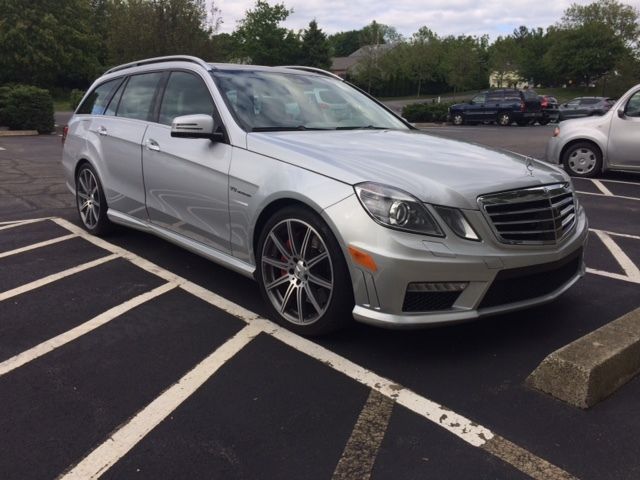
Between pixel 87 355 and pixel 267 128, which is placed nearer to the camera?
pixel 87 355

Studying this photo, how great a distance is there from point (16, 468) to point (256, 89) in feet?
10.0

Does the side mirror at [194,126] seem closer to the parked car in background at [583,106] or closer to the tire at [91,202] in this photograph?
the tire at [91,202]

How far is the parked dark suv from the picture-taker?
28891 millimetres

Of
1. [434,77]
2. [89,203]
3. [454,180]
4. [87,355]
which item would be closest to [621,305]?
[454,180]

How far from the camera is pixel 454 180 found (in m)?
3.34

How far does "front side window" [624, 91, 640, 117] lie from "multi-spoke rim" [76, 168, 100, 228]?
27.8 ft

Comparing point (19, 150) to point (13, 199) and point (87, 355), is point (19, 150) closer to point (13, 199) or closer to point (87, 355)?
point (13, 199)

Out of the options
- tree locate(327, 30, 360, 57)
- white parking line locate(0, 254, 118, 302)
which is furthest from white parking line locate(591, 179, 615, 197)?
tree locate(327, 30, 360, 57)

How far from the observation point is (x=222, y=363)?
3.35 meters

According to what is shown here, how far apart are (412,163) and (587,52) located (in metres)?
75.2

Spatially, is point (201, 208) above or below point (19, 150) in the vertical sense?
above

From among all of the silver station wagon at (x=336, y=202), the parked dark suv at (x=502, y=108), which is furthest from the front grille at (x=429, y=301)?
the parked dark suv at (x=502, y=108)

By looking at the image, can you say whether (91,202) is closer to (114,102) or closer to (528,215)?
(114,102)

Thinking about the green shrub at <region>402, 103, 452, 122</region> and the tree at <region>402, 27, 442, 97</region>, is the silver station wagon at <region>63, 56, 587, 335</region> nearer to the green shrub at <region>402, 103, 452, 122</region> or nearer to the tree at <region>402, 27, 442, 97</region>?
the green shrub at <region>402, 103, 452, 122</region>
